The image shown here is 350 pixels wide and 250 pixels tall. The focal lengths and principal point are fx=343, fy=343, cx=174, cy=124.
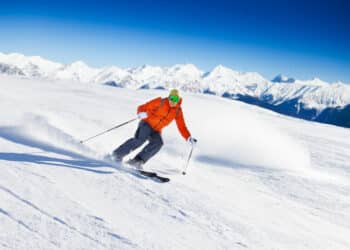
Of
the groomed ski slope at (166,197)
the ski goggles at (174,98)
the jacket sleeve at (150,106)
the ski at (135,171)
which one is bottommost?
the groomed ski slope at (166,197)

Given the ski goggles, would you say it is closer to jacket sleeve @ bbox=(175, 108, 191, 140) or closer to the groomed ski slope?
jacket sleeve @ bbox=(175, 108, 191, 140)

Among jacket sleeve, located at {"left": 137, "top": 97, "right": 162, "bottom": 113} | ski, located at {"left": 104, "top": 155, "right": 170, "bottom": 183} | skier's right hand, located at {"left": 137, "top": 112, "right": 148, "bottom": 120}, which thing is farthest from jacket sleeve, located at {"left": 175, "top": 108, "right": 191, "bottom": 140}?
ski, located at {"left": 104, "top": 155, "right": 170, "bottom": 183}

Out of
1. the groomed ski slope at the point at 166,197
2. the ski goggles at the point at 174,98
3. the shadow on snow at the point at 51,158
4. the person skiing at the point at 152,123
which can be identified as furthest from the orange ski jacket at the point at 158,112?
the shadow on snow at the point at 51,158

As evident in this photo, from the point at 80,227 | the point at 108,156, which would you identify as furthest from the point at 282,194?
the point at 80,227

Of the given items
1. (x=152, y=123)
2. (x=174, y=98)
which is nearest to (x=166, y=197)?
(x=152, y=123)

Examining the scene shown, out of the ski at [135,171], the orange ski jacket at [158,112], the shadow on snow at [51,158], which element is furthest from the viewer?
the orange ski jacket at [158,112]

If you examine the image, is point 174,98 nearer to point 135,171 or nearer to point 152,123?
point 152,123

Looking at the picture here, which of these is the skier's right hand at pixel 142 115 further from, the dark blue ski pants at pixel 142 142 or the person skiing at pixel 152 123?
the dark blue ski pants at pixel 142 142

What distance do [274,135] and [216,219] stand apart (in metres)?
7.33

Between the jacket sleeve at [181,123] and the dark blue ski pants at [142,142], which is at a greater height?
the jacket sleeve at [181,123]

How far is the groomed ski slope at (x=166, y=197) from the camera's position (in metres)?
3.87

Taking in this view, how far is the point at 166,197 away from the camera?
5.16 meters

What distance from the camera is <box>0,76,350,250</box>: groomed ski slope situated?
3.87 meters

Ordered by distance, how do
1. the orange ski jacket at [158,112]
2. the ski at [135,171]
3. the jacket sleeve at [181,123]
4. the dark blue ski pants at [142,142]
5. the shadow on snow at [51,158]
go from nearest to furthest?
the ski at [135,171]
the shadow on snow at [51,158]
the dark blue ski pants at [142,142]
the orange ski jacket at [158,112]
the jacket sleeve at [181,123]
